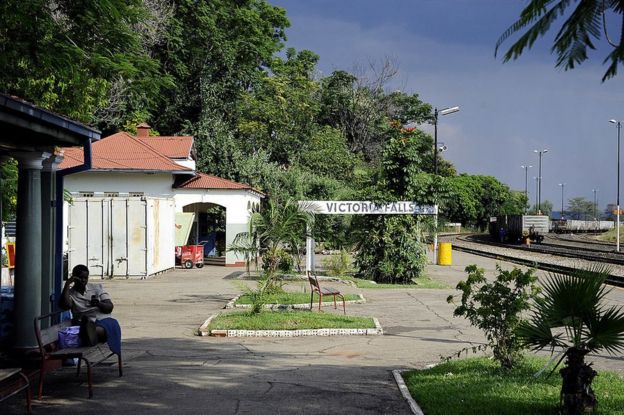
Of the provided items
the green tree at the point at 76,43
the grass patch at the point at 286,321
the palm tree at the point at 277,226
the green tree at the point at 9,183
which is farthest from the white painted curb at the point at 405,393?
the green tree at the point at 9,183

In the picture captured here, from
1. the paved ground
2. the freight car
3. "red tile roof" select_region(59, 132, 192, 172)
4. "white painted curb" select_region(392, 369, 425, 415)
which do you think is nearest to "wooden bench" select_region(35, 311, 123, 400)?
the paved ground

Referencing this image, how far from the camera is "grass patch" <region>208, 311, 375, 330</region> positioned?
1406 centimetres

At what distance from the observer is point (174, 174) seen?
109 ft

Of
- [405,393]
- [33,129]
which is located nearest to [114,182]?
[33,129]

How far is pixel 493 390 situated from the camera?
8.23m

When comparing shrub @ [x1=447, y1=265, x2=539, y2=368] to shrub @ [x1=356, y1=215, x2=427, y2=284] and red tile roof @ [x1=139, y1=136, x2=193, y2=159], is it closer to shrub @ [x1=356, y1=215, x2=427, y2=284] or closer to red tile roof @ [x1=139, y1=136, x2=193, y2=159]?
shrub @ [x1=356, y1=215, x2=427, y2=284]

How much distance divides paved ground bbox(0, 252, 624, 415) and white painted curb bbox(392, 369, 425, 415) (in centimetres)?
8

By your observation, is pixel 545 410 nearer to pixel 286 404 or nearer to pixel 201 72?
pixel 286 404

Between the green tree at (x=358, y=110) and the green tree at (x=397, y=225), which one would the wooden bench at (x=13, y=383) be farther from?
the green tree at (x=358, y=110)

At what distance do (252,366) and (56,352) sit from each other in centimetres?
300

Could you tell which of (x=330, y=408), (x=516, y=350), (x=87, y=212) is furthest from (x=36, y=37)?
(x=87, y=212)

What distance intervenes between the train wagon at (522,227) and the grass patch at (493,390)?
54720 millimetres

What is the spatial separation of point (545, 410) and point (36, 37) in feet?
26.9

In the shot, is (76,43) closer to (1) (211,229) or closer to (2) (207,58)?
(1) (211,229)
